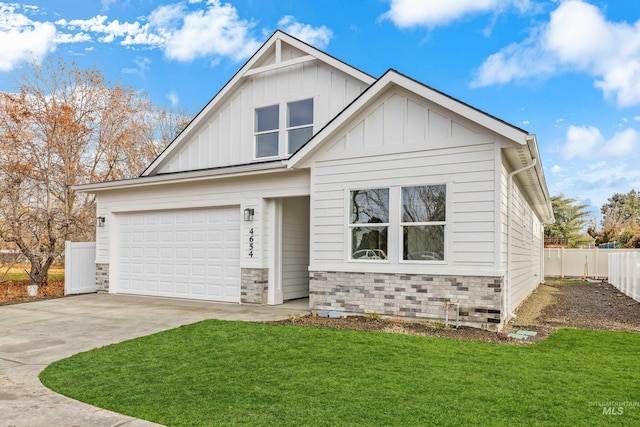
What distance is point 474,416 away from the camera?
12.6 ft

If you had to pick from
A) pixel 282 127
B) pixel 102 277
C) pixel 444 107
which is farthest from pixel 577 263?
pixel 102 277

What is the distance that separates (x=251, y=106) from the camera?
12867 millimetres

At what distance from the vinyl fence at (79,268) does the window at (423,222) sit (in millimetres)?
10143

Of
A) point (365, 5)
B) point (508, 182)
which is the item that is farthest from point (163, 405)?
point (365, 5)

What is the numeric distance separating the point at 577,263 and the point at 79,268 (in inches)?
894

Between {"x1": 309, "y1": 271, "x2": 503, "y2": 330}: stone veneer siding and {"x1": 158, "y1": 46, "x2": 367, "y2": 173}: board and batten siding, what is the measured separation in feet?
14.3

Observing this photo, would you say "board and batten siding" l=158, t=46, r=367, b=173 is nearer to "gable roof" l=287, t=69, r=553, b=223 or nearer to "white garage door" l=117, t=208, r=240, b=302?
"white garage door" l=117, t=208, r=240, b=302

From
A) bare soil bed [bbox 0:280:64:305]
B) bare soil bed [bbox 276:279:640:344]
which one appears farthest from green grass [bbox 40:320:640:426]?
bare soil bed [bbox 0:280:64:305]

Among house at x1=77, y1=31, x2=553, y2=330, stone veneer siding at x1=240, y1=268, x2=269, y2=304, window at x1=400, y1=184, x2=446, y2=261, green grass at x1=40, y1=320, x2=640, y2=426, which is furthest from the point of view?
stone veneer siding at x1=240, y1=268, x2=269, y2=304

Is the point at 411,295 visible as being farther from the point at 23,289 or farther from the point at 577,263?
the point at 577,263

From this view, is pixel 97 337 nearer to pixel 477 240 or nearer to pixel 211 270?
pixel 211 270

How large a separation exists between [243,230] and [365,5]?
986 cm

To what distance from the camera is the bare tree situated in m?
16.3

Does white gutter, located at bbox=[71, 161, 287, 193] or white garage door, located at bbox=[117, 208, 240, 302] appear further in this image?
white garage door, located at bbox=[117, 208, 240, 302]
